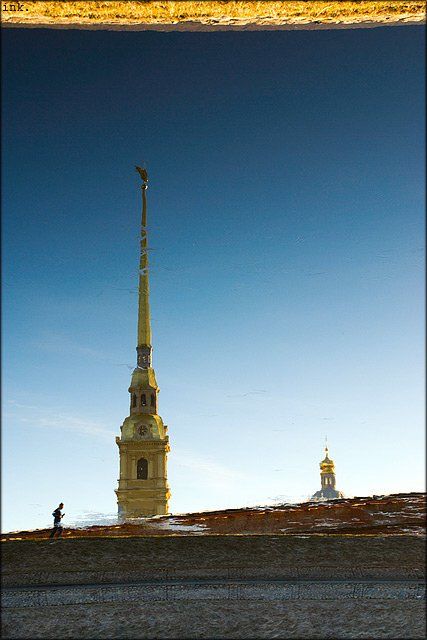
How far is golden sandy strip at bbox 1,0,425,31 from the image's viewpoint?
10.8 feet

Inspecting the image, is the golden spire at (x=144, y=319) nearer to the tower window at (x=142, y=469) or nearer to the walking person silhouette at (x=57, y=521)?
the tower window at (x=142, y=469)

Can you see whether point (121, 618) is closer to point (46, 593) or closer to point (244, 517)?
point (46, 593)

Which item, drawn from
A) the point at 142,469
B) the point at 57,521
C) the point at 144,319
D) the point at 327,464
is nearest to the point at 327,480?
the point at 327,464

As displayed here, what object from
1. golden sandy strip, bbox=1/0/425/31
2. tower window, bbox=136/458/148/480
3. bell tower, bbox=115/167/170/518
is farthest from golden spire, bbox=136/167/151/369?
golden sandy strip, bbox=1/0/425/31

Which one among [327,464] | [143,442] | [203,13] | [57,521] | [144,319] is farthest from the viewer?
[327,464]

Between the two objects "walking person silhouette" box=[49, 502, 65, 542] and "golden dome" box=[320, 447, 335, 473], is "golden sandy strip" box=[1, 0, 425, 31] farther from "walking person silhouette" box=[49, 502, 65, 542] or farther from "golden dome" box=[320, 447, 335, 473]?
"golden dome" box=[320, 447, 335, 473]

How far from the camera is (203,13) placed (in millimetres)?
3379

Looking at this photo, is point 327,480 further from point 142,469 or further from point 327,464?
point 142,469

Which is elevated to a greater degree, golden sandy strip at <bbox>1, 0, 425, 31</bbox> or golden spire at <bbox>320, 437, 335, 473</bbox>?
golden sandy strip at <bbox>1, 0, 425, 31</bbox>

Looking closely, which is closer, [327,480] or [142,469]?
[142,469]

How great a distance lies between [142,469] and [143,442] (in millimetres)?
1974

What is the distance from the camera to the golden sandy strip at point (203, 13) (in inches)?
130

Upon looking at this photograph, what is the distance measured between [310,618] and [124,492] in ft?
116

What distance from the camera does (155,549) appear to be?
27.4 feet
